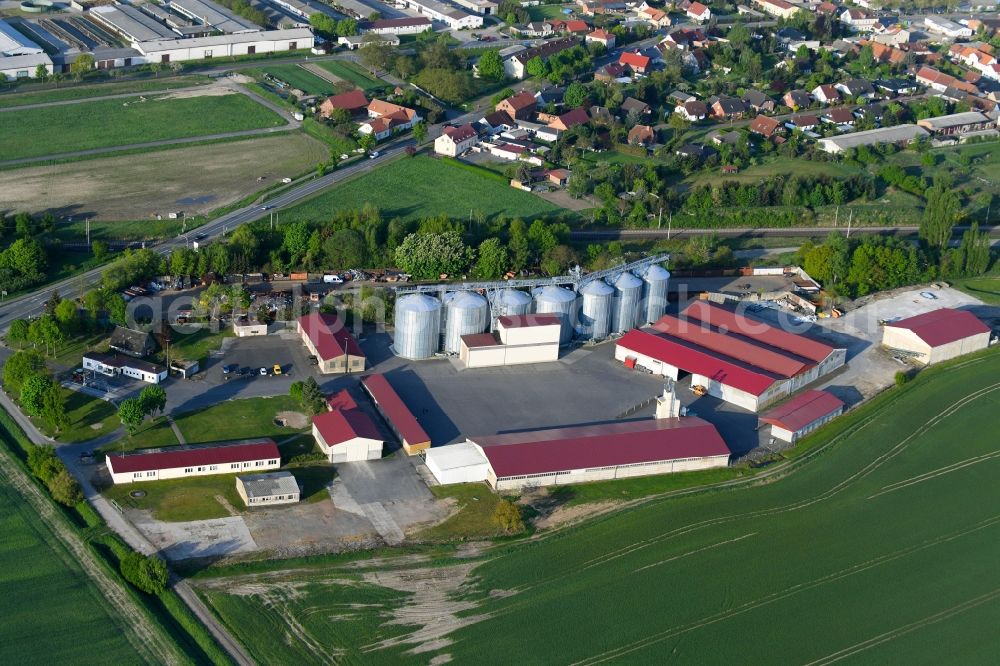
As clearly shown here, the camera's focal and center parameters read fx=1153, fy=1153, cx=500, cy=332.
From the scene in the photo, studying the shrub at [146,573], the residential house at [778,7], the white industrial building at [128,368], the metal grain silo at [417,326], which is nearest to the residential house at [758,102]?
the residential house at [778,7]

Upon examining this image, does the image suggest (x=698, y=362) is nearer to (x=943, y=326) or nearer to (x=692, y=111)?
(x=943, y=326)

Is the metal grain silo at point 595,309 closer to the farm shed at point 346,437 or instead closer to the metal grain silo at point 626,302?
the metal grain silo at point 626,302

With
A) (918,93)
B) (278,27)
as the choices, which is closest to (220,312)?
(278,27)

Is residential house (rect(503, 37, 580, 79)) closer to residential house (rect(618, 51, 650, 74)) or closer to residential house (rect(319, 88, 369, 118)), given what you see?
residential house (rect(618, 51, 650, 74))

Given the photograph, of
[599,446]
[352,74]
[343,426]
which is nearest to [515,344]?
[599,446]

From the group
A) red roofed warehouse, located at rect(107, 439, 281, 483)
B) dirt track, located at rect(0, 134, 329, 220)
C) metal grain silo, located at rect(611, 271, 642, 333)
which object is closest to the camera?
red roofed warehouse, located at rect(107, 439, 281, 483)

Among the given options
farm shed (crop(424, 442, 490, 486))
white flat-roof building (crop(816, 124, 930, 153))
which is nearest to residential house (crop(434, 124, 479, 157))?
white flat-roof building (crop(816, 124, 930, 153))
